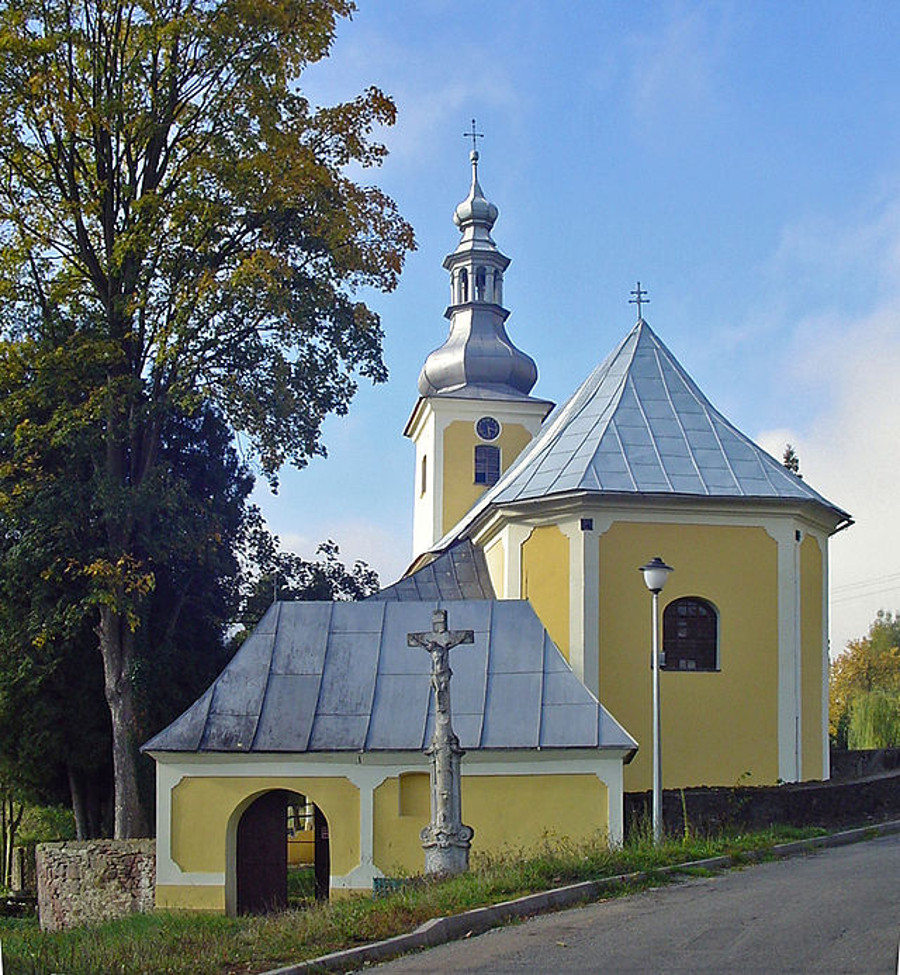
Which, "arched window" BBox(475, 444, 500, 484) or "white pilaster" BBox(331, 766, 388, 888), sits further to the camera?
"arched window" BBox(475, 444, 500, 484)

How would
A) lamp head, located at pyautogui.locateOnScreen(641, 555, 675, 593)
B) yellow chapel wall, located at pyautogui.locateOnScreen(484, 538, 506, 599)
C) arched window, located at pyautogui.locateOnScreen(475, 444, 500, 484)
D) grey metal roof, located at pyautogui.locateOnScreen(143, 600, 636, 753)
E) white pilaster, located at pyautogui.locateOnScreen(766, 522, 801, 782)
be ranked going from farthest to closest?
1. arched window, located at pyautogui.locateOnScreen(475, 444, 500, 484)
2. yellow chapel wall, located at pyautogui.locateOnScreen(484, 538, 506, 599)
3. white pilaster, located at pyautogui.locateOnScreen(766, 522, 801, 782)
4. grey metal roof, located at pyautogui.locateOnScreen(143, 600, 636, 753)
5. lamp head, located at pyautogui.locateOnScreen(641, 555, 675, 593)

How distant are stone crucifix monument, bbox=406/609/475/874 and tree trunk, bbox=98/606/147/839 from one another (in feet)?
26.2

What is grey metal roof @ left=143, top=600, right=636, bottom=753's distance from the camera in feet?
55.6

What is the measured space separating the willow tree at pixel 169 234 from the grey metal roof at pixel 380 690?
7.81ft

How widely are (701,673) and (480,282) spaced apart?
21.1 m

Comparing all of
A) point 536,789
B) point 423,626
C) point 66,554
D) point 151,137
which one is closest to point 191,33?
point 151,137

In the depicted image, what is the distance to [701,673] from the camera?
1972 cm

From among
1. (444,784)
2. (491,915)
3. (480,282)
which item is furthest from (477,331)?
(491,915)

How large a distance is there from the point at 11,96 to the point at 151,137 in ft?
6.66

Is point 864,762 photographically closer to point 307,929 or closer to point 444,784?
point 444,784

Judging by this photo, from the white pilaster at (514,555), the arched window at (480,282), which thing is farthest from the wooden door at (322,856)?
the arched window at (480,282)

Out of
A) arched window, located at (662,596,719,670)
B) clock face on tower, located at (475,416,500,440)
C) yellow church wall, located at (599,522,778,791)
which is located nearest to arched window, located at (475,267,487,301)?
clock face on tower, located at (475,416,500,440)

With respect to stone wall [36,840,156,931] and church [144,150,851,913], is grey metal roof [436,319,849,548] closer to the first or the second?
church [144,150,851,913]

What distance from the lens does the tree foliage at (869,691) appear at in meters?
28.7
